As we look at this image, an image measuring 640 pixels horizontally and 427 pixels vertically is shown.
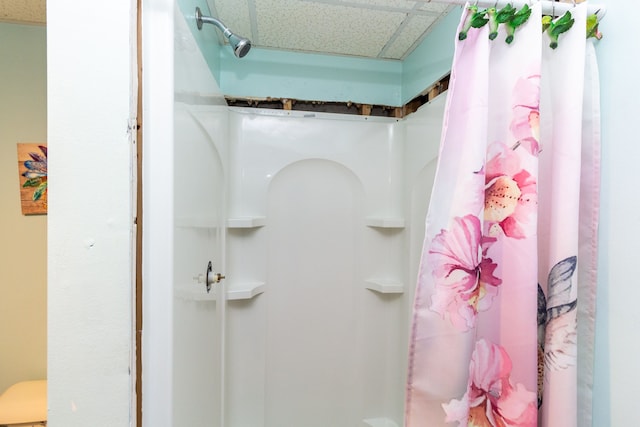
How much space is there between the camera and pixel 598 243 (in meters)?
0.70

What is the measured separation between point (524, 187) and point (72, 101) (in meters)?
0.86

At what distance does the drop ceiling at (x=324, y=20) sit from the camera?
127 cm

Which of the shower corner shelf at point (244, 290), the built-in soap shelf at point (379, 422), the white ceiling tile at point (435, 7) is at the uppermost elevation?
the white ceiling tile at point (435, 7)

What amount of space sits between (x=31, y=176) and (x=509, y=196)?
6.00 ft

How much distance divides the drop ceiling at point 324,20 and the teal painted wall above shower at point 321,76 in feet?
0.20

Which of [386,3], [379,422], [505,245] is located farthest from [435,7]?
[379,422]

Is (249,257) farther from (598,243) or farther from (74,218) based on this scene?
(598,243)

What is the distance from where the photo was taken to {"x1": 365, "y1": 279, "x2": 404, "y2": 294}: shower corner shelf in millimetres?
1621

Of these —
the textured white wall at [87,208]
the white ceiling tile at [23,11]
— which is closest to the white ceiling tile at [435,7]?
the textured white wall at [87,208]

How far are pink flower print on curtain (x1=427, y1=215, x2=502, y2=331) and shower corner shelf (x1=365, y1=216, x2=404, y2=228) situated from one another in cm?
98

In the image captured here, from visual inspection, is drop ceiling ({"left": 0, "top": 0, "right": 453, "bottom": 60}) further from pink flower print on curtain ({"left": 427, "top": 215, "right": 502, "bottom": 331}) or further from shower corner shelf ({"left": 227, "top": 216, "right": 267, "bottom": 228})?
pink flower print on curtain ({"left": 427, "top": 215, "right": 502, "bottom": 331})

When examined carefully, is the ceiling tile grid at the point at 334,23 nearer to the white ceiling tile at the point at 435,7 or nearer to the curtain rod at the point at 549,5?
the white ceiling tile at the point at 435,7

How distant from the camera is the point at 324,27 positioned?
56.5 inches

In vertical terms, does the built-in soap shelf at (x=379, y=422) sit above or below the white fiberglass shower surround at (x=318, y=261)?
below
